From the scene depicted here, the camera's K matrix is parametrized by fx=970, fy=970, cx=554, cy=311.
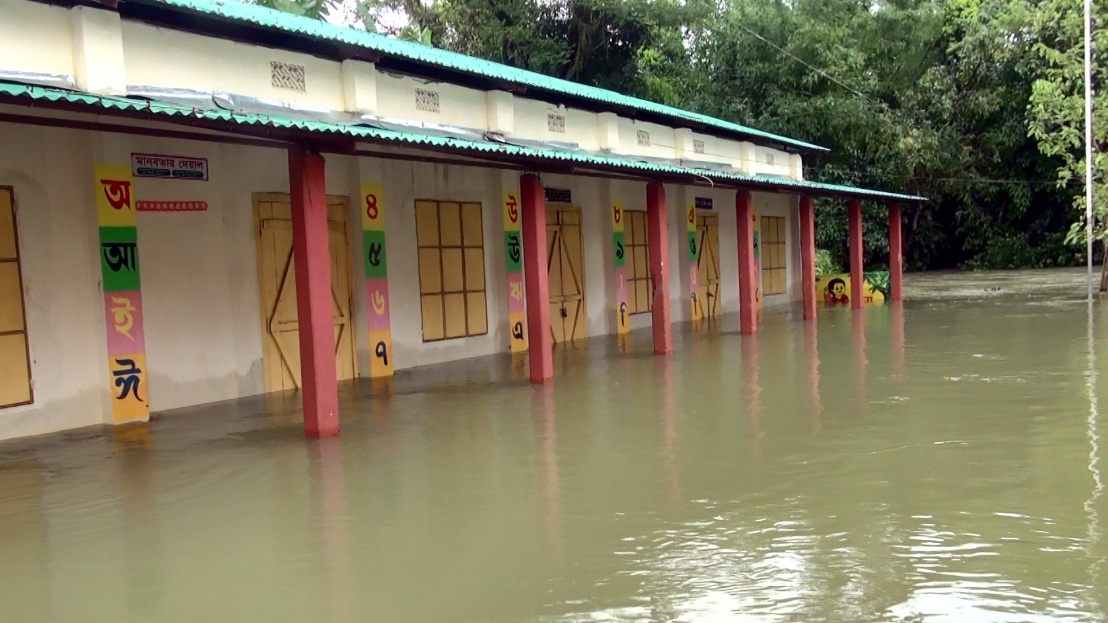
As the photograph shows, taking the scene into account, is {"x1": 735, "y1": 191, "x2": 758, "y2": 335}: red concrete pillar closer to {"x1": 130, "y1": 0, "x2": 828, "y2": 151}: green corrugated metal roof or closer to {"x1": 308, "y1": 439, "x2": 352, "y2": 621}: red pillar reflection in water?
Answer: {"x1": 130, "y1": 0, "x2": 828, "y2": 151}: green corrugated metal roof

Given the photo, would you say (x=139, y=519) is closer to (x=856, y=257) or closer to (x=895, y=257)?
(x=856, y=257)

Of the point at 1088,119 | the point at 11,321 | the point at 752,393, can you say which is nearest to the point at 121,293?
the point at 11,321

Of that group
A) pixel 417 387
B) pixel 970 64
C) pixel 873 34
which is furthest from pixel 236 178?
pixel 970 64

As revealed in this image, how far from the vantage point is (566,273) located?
15156 millimetres

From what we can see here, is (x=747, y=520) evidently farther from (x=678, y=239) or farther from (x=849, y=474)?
(x=678, y=239)

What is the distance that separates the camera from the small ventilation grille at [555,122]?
534 inches

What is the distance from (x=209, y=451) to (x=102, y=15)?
3.48 m

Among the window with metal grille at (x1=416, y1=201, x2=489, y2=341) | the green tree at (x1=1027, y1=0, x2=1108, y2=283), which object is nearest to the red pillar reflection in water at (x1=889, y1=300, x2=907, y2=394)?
the green tree at (x1=1027, y1=0, x2=1108, y2=283)

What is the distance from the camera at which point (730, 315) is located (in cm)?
1955

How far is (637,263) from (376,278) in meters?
6.93

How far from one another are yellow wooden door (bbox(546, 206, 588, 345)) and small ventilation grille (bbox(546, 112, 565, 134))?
1356 mm

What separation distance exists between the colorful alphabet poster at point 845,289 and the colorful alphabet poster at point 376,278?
1268cm

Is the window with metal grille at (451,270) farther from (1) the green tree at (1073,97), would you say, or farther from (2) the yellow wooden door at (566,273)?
(1) the green tree at (1073,97)

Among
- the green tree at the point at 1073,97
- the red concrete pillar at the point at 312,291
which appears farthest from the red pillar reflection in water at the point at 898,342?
the red concrete pillar at the point at 312,291
